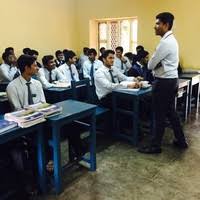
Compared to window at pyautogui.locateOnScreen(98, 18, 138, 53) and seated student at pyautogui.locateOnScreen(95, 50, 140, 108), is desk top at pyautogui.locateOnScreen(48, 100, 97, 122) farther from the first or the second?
window at pyautogui.locateOnScreen(98, 18, 138, 53)

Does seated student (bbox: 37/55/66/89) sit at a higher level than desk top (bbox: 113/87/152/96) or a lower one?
higher

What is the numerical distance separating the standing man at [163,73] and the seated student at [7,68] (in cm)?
350

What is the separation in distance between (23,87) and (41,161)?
0.80m

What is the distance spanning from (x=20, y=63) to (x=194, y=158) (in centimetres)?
222

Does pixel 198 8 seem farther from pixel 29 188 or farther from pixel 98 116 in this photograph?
pixel 29 188

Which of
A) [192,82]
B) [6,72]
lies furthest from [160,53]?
[6,72]

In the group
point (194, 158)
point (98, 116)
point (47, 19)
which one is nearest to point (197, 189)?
point (194, 158)

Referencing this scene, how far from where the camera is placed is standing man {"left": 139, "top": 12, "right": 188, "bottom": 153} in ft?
9.46

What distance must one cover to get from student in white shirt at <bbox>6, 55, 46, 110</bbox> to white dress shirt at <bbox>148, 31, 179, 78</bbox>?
1.34 metres

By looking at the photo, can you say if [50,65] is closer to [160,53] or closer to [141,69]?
[141,69]

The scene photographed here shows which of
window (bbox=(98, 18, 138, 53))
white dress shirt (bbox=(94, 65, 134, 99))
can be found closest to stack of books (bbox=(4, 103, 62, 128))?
white dress shirt (bbox=(94, 65, 134, 99))

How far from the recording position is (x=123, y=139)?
141 inches

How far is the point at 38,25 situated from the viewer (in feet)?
22.7

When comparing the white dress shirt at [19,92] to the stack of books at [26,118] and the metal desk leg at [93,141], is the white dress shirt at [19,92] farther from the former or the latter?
the metal desk leg at [93,141]
